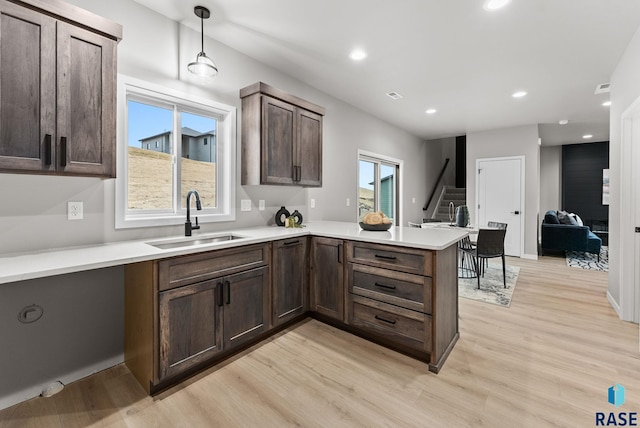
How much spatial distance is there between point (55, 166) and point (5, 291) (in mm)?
786

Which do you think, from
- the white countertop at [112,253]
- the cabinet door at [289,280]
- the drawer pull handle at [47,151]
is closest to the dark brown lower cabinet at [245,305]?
the cabinet door at [289,280]

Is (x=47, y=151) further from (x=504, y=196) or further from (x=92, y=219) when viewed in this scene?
(x=504, y=196)

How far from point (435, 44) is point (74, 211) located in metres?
3.27

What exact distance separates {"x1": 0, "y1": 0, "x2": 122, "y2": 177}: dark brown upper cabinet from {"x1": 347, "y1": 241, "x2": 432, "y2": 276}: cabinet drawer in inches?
70.8

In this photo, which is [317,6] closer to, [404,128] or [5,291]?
[5,291]

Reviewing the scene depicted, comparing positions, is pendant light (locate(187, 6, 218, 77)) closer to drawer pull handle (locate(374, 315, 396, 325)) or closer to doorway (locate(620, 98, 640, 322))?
drawer pull handle (locate(374, 315, 396, 325))

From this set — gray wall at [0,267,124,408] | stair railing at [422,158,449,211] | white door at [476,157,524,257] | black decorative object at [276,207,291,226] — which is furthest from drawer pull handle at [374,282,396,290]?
stair railing at [422,158,449,211]

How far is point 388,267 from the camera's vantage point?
2.26 meters

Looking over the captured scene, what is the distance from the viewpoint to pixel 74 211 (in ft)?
6.37

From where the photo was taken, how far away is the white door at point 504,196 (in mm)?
5898

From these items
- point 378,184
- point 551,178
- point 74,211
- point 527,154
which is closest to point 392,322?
point 74,211

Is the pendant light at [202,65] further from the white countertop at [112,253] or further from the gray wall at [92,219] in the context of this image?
the white countertop at [112,253]

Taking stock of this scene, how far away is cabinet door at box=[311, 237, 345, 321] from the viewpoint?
258 centimetres

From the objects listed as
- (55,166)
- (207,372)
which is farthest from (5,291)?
(207,372)
